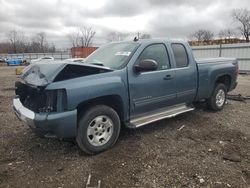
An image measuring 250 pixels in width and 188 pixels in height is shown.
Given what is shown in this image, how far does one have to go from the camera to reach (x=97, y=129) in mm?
3900

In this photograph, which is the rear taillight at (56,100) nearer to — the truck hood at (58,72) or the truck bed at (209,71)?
the truck hood at (58,72)

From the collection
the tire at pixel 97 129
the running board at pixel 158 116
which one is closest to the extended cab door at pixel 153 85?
the running board at pixel 158 116

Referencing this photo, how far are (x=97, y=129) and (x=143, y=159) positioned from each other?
0.85m

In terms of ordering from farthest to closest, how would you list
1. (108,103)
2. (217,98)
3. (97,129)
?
(217,98), (108,103), (97,129)

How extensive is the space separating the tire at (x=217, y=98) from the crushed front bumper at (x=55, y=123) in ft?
13.0

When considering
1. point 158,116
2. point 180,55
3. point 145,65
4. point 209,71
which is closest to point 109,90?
point 145,65

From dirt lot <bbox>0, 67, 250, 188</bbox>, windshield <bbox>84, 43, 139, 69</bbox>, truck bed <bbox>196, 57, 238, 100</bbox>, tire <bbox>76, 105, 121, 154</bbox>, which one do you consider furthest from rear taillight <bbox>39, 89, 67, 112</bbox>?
truck bed <bbox>196, 57, 238, 100</bbox>

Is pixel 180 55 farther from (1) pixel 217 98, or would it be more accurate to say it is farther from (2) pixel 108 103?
(2) pixel 108 103

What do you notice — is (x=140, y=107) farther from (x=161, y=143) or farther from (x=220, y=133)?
(x=220, y=133)

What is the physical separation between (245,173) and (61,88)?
277cm

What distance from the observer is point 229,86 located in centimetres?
675

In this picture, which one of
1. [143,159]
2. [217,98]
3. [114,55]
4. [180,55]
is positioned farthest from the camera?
[217,98]

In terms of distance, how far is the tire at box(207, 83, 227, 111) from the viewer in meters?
6.22

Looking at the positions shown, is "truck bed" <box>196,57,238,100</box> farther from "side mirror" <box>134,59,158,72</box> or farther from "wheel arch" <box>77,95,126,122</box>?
"wheel arch" <box>77,95,126,122</box>
